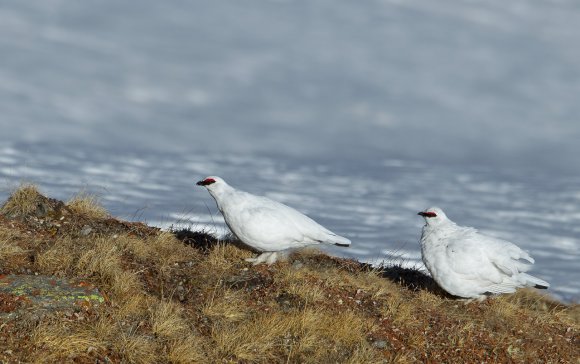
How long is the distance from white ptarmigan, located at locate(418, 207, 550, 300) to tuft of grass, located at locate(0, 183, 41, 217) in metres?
5.14

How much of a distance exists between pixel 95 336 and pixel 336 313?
2.73 m

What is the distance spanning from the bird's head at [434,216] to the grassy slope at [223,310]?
3.03 feet

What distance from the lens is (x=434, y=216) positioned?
11.0m

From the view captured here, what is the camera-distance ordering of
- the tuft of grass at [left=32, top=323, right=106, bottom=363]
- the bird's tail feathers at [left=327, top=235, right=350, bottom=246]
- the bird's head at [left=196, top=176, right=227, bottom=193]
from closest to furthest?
the tuft of grass at [left=32, top=323, right=106, bottom=363] < the bird's tail feathers at [left=327, top=235, right=350, bottom=246] < the bird's head at [left=196, top=176, right=227, bottom=193]

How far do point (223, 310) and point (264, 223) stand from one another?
136 cm

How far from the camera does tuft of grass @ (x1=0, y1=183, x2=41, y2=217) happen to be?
11.4 m

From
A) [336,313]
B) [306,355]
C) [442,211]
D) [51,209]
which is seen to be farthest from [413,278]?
[51,209]

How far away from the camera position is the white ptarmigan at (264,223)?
9.95 meters

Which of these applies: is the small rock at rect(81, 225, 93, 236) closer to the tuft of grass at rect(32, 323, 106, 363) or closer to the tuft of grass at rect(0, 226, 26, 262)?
the tuft of grass at rect(0, 226, 26, 262)

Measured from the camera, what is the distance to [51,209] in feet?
37.8

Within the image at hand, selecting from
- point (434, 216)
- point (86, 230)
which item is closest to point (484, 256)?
point (434, 216)

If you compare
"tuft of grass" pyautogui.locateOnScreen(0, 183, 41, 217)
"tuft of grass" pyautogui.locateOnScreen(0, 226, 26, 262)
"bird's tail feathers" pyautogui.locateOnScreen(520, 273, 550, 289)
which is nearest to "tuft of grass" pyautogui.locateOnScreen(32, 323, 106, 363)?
"tuft of grass" pyautogui.locateOnScreen(0, 226, 26, 262)

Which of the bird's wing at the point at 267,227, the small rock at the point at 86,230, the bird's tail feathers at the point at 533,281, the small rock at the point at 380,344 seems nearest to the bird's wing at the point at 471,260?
the bird's tail feathers at the point at 533,281

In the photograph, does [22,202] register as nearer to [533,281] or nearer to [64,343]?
[64,343]
